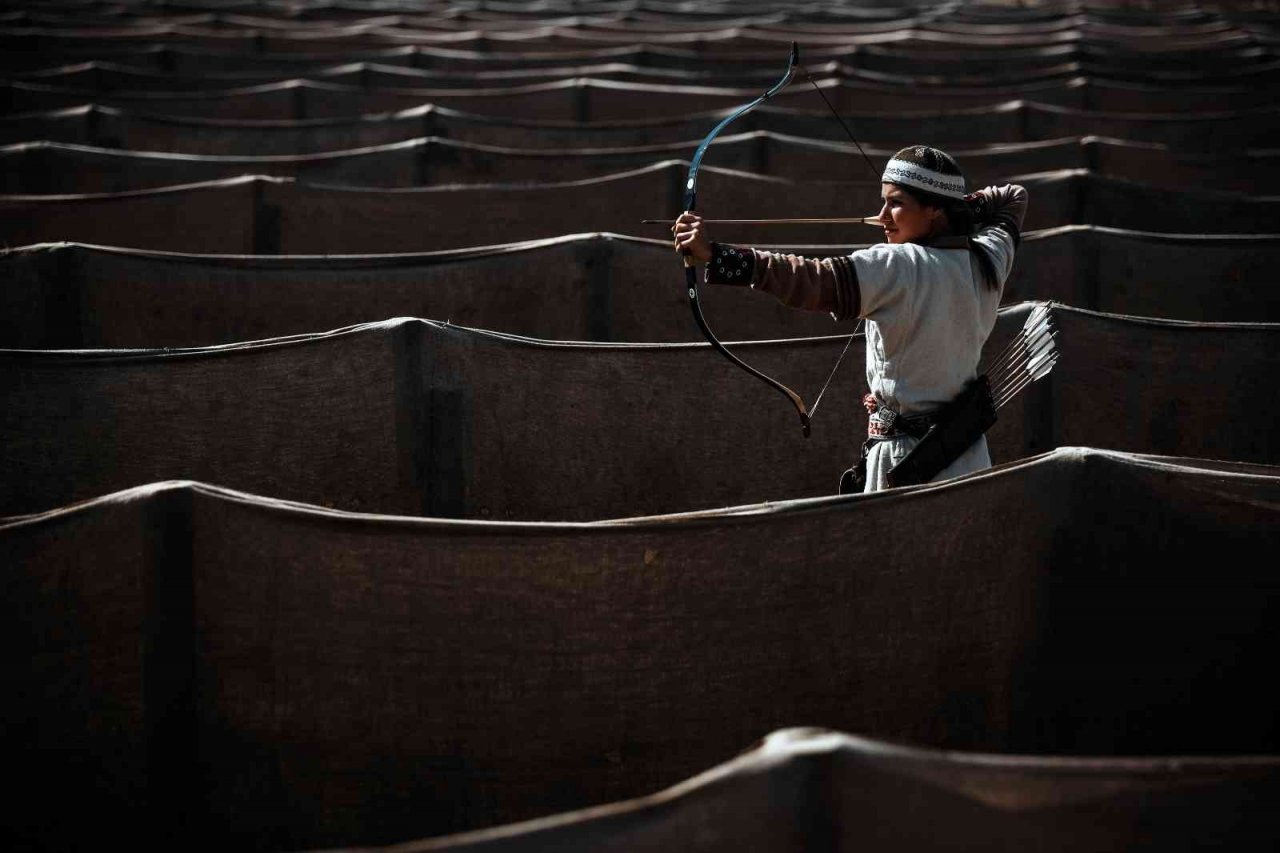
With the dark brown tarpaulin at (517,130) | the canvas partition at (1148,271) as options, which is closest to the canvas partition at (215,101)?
the dark brown tarpaulin at (517,130)

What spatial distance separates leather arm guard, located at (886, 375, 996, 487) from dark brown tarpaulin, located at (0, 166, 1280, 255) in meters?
2.47

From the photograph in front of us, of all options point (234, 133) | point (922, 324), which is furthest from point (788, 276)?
point (234, 133)

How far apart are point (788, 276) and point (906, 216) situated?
0.39 m

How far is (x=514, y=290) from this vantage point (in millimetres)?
4473

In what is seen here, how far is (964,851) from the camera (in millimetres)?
→ 1804

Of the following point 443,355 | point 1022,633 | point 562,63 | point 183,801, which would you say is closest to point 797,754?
point 1022,633

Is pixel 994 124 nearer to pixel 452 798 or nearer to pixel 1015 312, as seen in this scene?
pixel 1015 312

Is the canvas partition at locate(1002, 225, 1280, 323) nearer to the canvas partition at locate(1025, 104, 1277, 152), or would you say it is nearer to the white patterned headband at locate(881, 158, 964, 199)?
the white patterned headband at locate(881, 158, 964, 199)

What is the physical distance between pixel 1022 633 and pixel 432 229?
328 centimetres

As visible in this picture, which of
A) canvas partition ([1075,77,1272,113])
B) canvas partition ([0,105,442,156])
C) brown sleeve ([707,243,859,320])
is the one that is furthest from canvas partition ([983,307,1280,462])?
canvas partition ([1075,77,1272,113])

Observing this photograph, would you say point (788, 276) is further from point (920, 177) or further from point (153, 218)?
point (153, 218)

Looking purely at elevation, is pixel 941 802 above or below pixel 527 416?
below

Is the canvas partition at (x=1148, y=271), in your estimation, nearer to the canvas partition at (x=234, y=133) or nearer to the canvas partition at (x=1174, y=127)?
the canvas partition at (x=1174, y=127)

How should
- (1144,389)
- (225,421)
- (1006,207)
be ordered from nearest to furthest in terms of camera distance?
(1006,207)
(225,421)
(1144,389)
